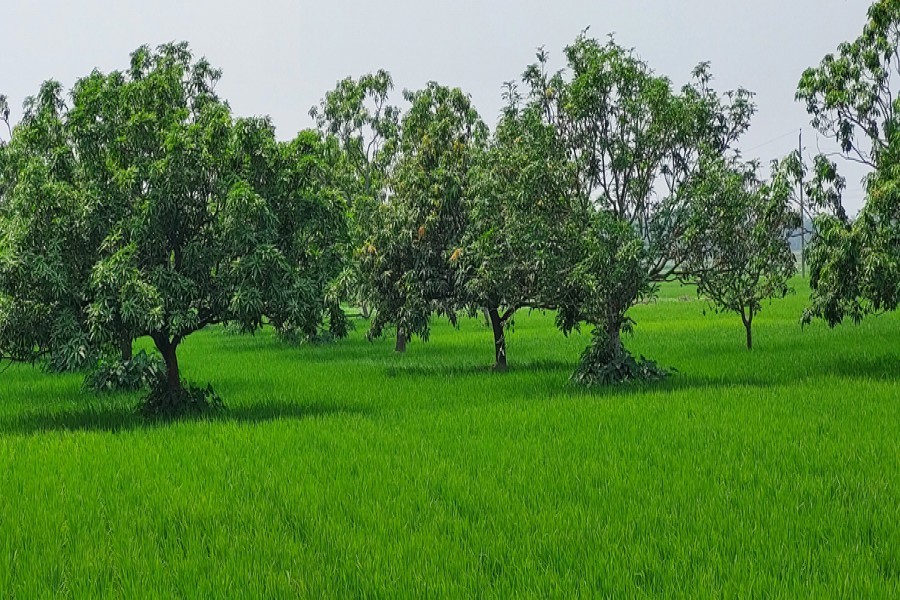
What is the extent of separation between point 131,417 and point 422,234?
25.9 ft

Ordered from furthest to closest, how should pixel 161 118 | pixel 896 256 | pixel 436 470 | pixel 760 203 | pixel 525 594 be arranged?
1. pixel 760 203
2. pixel 896 256
3. pixel 161 118
4. pixel 436 470
5. pixel 525 594

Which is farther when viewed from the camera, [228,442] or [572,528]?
[228,442]

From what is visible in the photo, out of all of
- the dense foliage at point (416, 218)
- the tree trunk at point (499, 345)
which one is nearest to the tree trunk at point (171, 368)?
the dense foliage at point (416, 218)

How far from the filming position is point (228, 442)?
1147cm

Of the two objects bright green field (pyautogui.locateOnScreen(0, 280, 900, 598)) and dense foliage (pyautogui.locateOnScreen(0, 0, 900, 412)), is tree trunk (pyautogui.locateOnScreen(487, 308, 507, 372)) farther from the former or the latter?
bright green field (pyautogui.locateOnScreen(0, 280, 900, 598))

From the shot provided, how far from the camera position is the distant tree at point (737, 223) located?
54.9ft

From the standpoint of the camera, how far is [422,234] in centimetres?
1992

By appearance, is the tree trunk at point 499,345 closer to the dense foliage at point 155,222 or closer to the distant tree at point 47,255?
the dense foliage at point 155,222

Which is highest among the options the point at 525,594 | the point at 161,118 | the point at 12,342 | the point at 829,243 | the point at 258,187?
the point at 161,118

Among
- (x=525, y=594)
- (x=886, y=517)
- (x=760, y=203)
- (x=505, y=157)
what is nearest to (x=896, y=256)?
(x=760, y=203)

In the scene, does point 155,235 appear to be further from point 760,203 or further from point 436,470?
point 760,203

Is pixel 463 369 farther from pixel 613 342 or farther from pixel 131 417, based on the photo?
pixel 131 417

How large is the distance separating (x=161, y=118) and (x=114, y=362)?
628 centimetres

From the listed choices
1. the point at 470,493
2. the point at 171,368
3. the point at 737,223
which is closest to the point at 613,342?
the point at 737,223
